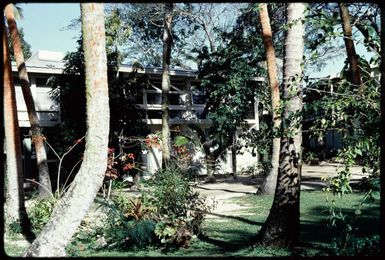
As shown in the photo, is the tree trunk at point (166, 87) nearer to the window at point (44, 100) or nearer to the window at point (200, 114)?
the window at point (44, 100)

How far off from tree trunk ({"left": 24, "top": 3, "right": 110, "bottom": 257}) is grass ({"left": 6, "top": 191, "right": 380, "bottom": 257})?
1.91 metres

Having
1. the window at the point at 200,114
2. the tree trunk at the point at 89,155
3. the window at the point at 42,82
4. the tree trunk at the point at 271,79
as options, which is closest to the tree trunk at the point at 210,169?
the window at the point at 200,114

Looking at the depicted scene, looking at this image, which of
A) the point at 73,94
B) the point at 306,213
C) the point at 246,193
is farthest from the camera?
the point at 73,94

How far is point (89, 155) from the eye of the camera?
552 centimetres

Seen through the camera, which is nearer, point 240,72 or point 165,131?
point 165,131

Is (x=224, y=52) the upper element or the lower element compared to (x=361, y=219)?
upper

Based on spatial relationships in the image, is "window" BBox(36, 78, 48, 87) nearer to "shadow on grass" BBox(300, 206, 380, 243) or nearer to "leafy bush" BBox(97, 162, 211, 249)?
"leafy bush" BBox(97, 162, 211, 249)

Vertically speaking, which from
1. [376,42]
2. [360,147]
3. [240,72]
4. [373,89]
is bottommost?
[360,147]

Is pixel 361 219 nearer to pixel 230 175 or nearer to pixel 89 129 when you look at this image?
pixel 89 129

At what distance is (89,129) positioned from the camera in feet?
18.3

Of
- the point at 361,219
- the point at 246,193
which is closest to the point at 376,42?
the point at 361,219

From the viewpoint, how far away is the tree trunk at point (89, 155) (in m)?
5.31

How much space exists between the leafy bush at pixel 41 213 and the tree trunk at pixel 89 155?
5.33m

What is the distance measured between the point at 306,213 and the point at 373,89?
25.2ft
